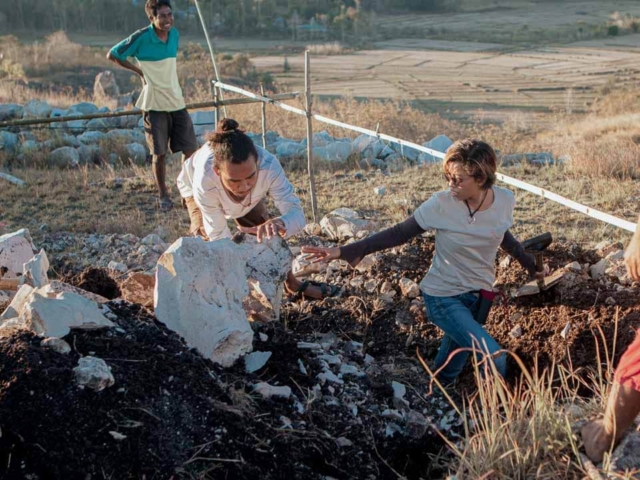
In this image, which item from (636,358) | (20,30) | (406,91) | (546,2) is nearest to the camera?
(636,358)

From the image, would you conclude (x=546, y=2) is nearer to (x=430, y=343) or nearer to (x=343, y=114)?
(x=343, y=114)

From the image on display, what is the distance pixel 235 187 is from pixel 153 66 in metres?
3.52

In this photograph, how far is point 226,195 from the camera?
4117 mm

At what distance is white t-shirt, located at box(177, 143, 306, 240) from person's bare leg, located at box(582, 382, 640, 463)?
6.14 feet

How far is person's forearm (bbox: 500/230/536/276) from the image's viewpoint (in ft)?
12.6

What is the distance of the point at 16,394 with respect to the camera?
2.70 m

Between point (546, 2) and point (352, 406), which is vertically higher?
point (546, 2)

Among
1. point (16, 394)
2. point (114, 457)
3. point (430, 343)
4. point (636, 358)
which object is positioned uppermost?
point (636, 358)

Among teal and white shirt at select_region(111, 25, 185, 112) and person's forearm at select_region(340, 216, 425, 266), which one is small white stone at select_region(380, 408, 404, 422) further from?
teal and white shirt at select_region(111, 25, 185, 112)

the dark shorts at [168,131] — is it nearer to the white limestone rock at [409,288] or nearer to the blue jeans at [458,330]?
the white limestone rock at [409,288]

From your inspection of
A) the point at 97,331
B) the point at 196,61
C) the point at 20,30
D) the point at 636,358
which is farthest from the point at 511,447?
the point at 20,30

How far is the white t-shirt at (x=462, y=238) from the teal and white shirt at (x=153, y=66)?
3.88 meters

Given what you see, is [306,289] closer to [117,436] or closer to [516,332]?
[516,332]

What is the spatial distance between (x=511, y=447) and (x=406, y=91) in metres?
19.7
